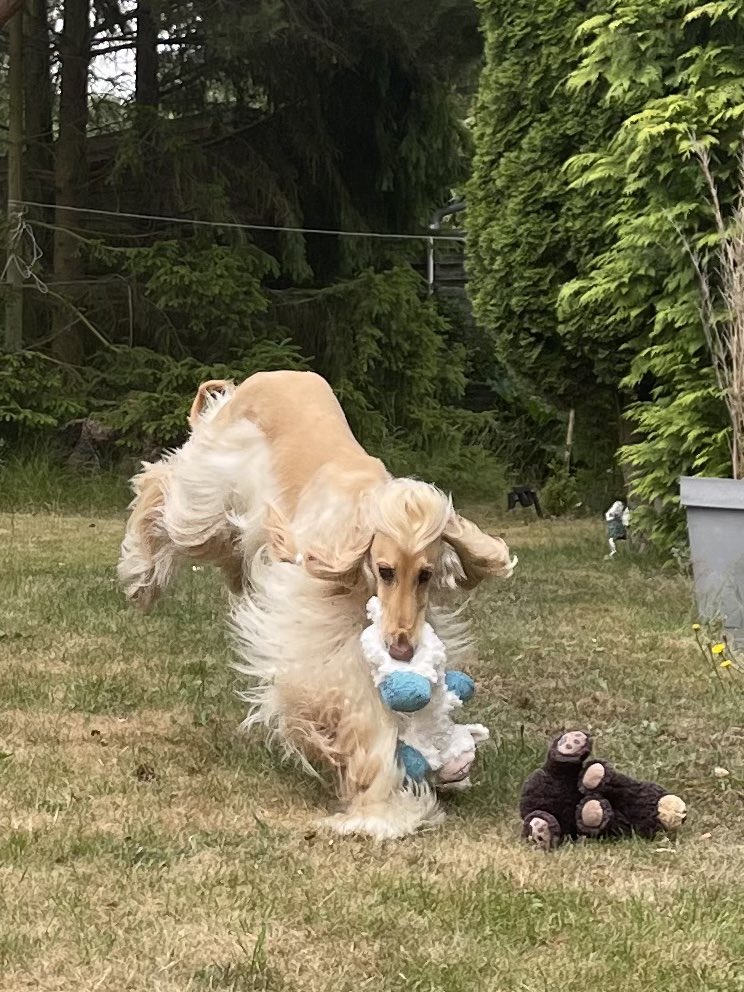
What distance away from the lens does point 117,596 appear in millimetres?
6352

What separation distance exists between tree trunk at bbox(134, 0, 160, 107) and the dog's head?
10.9 metres

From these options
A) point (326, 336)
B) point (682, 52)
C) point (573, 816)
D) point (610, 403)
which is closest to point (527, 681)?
point (573, 816)

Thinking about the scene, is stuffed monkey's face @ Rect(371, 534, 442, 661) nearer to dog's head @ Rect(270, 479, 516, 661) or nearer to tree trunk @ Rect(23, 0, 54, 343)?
dog's head @ Rect(270, 479, 516, 661)

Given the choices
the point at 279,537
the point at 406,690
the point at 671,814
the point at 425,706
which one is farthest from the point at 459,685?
the point at 279,537

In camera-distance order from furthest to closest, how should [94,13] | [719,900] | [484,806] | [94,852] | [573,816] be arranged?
[94,13]
[484,806]
[573,816]
[94,852]
[719,900]

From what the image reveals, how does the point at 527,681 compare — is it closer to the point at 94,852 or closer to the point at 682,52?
the point at 94,852

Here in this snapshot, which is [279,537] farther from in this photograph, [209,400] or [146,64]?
[146,64]

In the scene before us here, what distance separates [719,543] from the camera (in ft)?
17.7

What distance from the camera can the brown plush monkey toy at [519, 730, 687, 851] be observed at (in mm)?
3027

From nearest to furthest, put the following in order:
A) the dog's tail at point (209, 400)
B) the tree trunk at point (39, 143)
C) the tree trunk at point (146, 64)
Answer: the dog's tail at point (209, 400) < the tree trunk at point (146, 64) < the tree trunk at point (39, 143)

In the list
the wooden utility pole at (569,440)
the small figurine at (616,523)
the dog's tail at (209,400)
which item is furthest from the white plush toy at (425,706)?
the wooden utility pole at (569,440)

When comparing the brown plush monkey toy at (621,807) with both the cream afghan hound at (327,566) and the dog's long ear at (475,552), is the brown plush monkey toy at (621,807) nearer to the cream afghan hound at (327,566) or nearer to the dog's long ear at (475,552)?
the cream afghan hound at (327,566)

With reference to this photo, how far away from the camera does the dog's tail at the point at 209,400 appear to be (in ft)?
16.3

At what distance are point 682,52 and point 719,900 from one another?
5.19 metres
